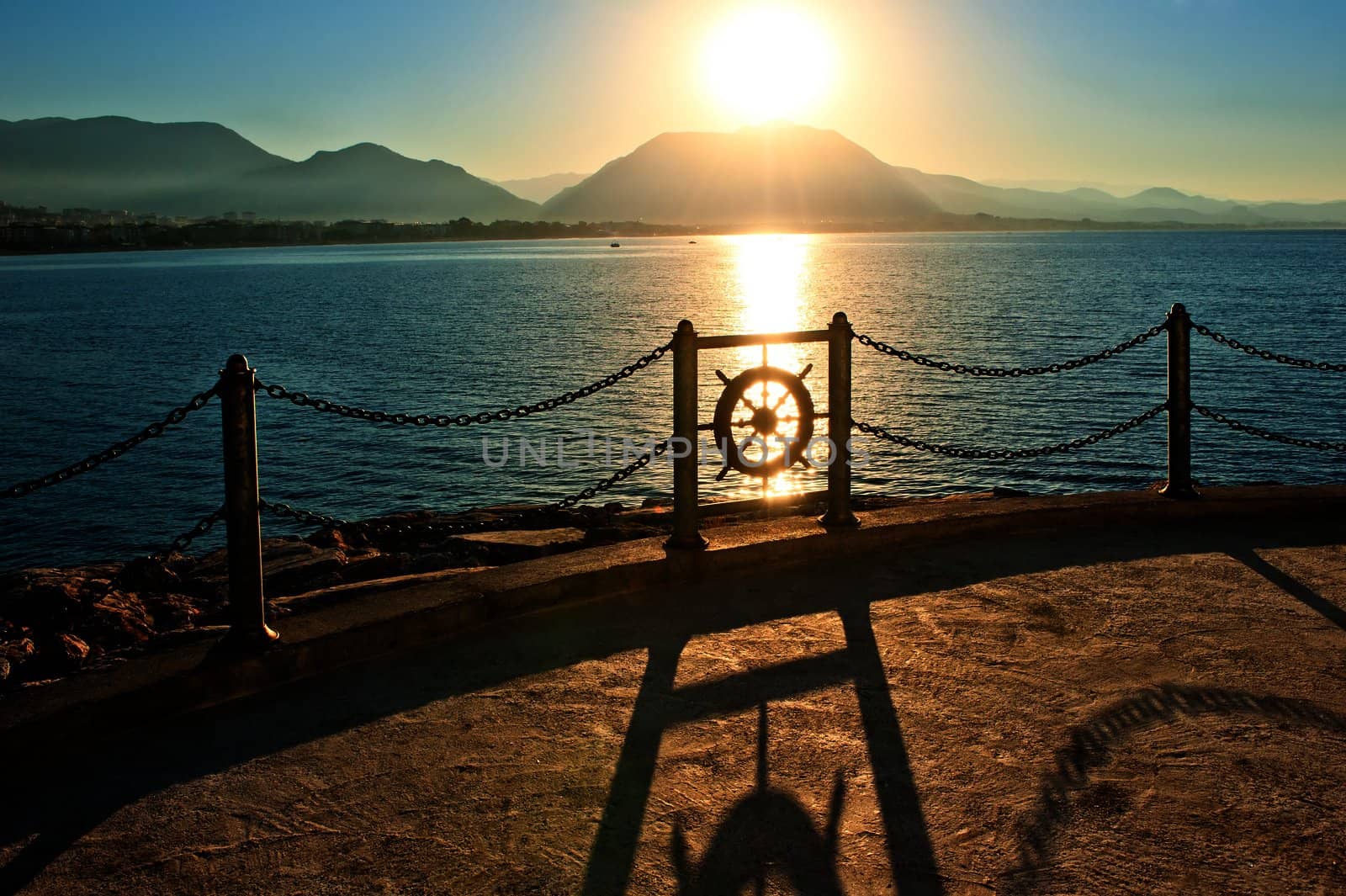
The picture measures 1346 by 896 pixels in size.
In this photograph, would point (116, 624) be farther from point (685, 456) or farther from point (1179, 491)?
point (1179, 491)

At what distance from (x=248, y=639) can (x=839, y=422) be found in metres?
3.62

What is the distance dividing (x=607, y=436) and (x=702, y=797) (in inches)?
835

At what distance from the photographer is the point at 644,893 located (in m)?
3.20

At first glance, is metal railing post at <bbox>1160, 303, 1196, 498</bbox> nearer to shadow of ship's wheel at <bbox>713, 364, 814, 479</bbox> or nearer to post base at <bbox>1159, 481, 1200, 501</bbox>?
post base at <bbox>1159, 481, 1200, 501</bbox>

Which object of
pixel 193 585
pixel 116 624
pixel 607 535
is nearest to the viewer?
pixel 116 624

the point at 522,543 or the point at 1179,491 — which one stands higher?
the point at 1179,491

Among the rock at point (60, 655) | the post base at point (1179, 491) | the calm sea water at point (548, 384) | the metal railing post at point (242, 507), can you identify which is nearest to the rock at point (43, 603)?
the rock at point (60, 655)

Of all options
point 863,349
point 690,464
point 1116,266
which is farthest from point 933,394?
point 1116,266

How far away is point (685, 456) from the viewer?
651 centimetres

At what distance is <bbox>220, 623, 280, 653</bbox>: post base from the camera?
4.91 meters

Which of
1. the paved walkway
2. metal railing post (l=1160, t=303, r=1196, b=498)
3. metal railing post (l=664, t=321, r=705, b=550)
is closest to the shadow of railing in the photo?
the paved walkway

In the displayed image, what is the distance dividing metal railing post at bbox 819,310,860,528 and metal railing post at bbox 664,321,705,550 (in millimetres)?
850

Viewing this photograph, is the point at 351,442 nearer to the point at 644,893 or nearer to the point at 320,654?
the point at 320,654

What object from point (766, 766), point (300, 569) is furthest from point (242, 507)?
point (300, 569)
